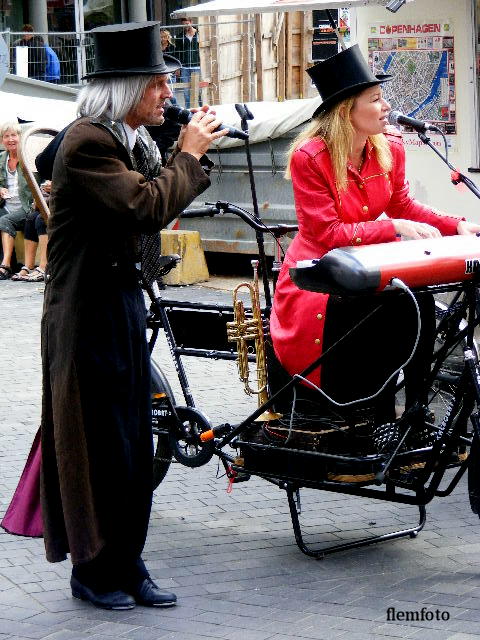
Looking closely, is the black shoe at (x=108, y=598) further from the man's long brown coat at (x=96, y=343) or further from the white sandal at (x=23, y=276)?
the white sandal at (x=23, y=276)

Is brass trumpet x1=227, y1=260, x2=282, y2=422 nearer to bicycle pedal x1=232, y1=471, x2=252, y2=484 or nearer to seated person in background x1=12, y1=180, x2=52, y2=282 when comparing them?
bicycle pedal x1=232, y1=471, x2=252, y2=484

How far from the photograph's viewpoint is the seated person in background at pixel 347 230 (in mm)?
4766

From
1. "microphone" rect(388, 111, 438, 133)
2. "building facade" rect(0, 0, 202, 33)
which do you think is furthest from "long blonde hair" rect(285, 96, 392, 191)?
"building facade" rect(0, 0, 202, 33)

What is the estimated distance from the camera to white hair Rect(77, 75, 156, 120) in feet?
14.6

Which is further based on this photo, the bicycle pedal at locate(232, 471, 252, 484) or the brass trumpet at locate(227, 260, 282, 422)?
the brass trumpet at locate(227, 260, 282, 422)

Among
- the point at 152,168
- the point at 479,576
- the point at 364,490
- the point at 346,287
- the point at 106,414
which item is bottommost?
the point at 479,576

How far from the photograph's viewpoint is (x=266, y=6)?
11.0 m

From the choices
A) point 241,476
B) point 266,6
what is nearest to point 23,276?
point 266,6

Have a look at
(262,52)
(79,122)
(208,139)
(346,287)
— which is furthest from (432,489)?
(262,52)

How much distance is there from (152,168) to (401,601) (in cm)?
184

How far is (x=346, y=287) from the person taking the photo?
169 inches

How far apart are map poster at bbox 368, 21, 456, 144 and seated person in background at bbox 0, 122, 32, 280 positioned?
549 cm

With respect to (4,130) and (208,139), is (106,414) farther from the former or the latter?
(4,130)

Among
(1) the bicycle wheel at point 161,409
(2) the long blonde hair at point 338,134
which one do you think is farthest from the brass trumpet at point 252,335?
(2) the long blonde hair at point 338,134
